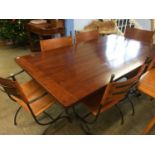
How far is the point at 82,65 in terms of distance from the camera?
1615mm

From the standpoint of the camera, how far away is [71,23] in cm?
329

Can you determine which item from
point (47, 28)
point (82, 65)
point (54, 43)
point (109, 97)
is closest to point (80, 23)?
point (47, 28)

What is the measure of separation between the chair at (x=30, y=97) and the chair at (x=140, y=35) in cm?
158

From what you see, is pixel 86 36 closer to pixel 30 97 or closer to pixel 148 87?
pixel 148 87

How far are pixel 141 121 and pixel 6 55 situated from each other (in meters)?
3.11

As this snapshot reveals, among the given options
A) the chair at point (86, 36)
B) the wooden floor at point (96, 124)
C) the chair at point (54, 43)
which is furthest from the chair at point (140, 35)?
the chair at point (54, 43)

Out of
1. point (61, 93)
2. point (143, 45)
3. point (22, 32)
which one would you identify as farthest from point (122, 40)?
point (22, 32)

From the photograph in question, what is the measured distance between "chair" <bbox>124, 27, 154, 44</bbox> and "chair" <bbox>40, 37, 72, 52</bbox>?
98 cm

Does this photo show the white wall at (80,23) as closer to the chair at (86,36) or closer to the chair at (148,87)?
the chair at (86,36)

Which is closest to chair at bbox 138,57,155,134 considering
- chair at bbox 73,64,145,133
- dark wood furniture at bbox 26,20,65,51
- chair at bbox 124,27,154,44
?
chair at bbox 73,64,145,133

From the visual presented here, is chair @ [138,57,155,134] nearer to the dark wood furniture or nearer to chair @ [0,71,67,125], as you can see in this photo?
chair @ [0,71,67,125]

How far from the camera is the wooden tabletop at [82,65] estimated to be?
1263 mm

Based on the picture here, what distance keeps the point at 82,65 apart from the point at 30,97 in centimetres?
59
